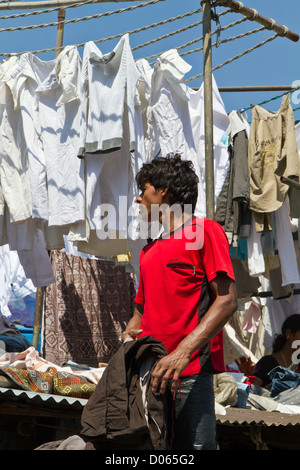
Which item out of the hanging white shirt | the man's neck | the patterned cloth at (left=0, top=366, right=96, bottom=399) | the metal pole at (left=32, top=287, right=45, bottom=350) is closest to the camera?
the man's neck

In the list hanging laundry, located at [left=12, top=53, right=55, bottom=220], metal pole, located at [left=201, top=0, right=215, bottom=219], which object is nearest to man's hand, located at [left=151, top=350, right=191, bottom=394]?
metal pole, located at [left=201, top=0, right=215, bottom=219]

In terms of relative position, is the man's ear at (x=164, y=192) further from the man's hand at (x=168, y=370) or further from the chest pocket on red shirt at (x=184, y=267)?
the man's hand at (x=168, y=370)

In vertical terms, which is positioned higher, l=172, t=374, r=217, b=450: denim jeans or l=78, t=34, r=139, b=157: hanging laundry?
l=78, t=34, r=139, b=157: hanging laundry

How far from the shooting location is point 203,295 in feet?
8.74

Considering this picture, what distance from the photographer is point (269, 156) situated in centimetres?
593

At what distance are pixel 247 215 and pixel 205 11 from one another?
1852mm

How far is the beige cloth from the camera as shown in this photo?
5855mm

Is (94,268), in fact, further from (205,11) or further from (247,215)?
(205,11)

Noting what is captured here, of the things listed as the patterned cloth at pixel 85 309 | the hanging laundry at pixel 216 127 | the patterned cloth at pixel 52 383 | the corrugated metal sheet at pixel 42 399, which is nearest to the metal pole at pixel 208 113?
the hanging laundry at pixel 216 127

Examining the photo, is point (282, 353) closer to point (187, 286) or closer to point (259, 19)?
point (259, 19)

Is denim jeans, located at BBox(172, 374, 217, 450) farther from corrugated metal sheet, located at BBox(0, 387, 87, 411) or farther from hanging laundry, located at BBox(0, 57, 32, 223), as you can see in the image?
hanging laundry, located at BBox(0, 57, 32, 223)

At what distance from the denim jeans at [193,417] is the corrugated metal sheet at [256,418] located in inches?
55.9

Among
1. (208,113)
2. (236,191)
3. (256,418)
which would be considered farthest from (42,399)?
(236,191)

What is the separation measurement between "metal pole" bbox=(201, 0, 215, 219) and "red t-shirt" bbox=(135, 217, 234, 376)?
1.74 meters
